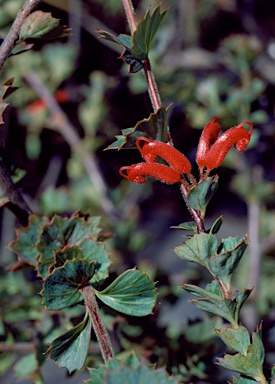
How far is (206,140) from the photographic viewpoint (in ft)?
1.55

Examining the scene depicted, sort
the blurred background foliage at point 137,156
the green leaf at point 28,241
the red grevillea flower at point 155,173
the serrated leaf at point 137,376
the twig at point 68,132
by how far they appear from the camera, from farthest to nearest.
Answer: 1. the twig at point 68,132
2. the blurred background foliage at point 137,156
3. the green leaf at point 28,241
4. the red grevillea flower at point 155,173
5. the serrated leaf at point 137,376

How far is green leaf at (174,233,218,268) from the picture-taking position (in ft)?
1.32

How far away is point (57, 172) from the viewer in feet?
4.43

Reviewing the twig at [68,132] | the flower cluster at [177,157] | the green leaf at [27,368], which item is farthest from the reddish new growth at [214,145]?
the twig at [68,132]

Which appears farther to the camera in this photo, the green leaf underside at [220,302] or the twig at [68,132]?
the twig at [68,132]

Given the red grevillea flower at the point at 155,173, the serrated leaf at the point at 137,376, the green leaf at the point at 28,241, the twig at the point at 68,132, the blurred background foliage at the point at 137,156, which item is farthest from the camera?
the twig at the point at 68,132

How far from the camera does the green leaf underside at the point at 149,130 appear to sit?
408mm

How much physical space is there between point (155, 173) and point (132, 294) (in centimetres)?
12

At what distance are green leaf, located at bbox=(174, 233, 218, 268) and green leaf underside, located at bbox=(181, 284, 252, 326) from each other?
0.09ft

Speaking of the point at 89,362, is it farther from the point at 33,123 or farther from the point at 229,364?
the point at 33,123

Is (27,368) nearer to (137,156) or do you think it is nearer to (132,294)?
(132,294)

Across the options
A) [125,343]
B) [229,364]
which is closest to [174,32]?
[125,343]

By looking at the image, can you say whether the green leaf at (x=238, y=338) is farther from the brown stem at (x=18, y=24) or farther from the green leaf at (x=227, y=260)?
the brown stem at (x=18, y=24)

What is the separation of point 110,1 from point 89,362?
126 centimetres
